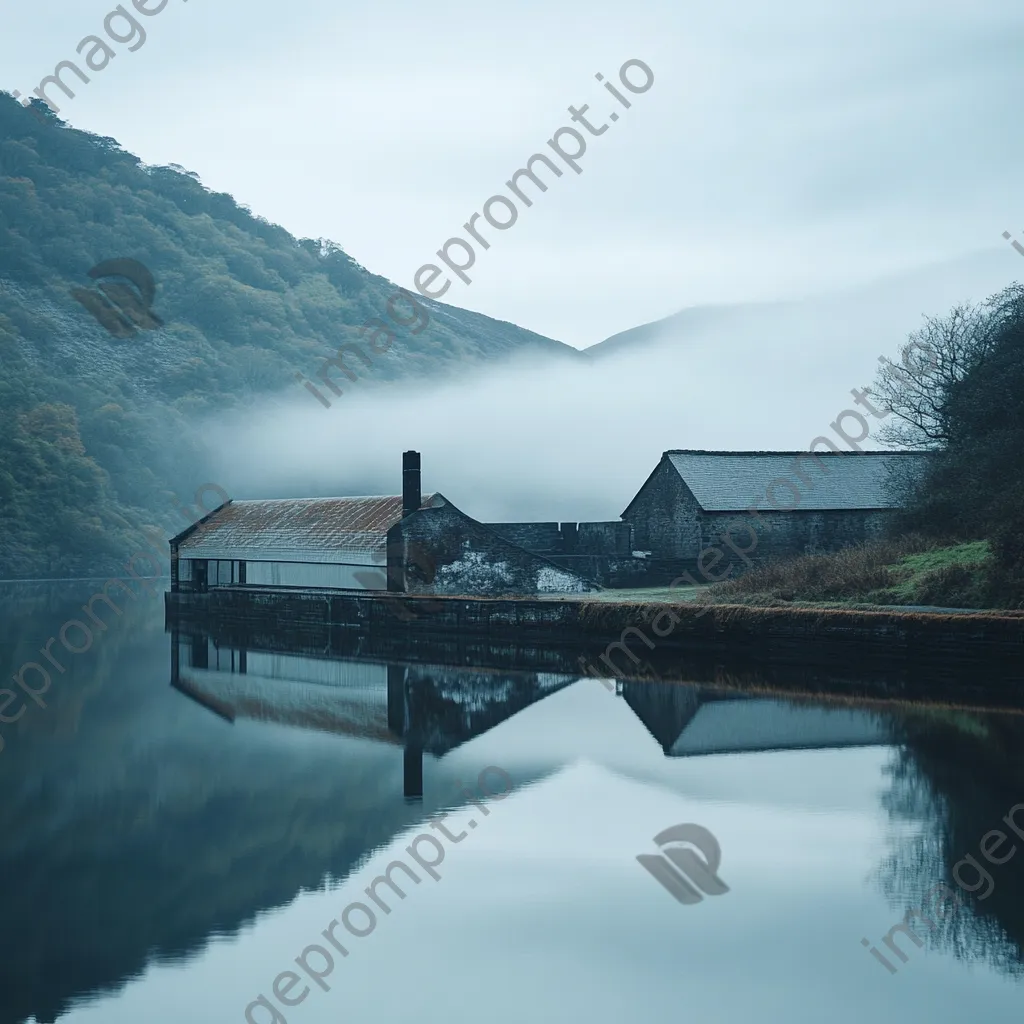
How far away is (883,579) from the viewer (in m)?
21.8

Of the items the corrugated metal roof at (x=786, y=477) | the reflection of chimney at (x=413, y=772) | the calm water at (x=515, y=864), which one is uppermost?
the corrugated metal roof at (x=786, y=477)

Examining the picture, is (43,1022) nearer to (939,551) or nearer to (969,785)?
(969,785)

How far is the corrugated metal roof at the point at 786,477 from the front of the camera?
33594mm

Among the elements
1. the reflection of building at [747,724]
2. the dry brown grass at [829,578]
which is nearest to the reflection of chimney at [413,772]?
the reflection of building at [747,724]

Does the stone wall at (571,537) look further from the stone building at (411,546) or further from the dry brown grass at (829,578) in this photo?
the dry brown grass at (829,578)

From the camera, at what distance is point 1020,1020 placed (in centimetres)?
Answer: 658

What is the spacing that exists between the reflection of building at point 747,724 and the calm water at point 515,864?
0.06 metres

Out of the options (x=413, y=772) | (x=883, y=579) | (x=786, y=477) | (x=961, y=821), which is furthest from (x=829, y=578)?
(x=961, y=821)

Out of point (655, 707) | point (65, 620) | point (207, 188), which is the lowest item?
point (65, 620)

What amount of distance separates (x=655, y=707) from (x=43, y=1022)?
10.8 metres

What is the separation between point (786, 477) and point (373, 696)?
18.0m

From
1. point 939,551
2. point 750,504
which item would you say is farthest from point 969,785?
point 750,504

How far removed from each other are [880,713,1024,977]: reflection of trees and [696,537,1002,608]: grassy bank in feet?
19.4

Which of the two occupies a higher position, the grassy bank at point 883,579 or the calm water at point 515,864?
the grassy bank at point 883,579
